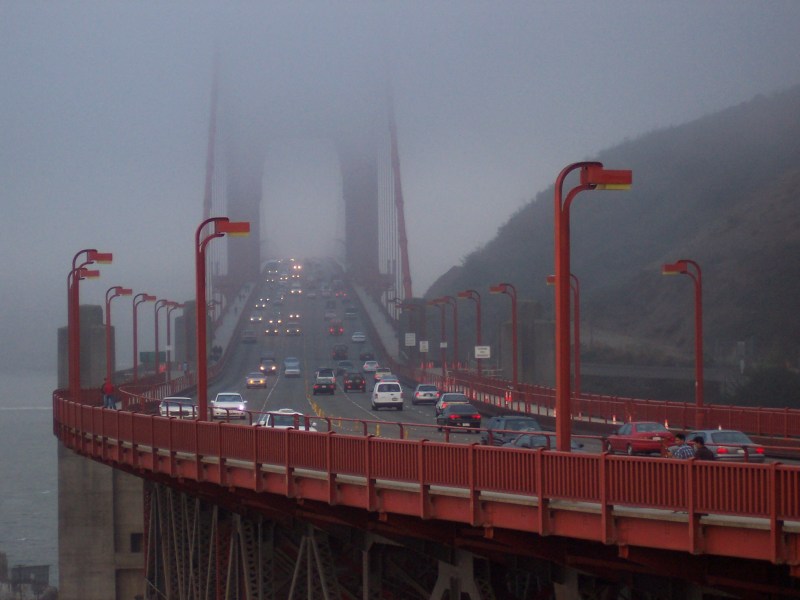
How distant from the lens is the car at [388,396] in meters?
58.6

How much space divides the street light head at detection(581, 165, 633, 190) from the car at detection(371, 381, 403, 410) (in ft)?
135

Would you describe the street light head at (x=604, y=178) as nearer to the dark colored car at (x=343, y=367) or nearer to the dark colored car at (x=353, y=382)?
the dark colored car at (x=353, y=382)

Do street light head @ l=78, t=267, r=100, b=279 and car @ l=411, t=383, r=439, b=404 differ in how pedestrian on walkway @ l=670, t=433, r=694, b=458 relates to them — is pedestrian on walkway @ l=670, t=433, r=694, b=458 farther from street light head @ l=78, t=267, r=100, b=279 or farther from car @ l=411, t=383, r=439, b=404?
car @ l=411, t=383, r=439, b=404

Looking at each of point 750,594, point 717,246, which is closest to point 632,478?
point 750,594

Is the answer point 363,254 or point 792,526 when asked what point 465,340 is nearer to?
point 363,254

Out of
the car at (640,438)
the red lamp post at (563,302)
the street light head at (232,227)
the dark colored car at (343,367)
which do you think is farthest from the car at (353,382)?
the red lamp post at (563,302)


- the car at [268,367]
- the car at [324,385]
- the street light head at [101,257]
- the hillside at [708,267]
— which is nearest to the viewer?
the street light head at [101,257]

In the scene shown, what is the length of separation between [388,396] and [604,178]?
41.5m

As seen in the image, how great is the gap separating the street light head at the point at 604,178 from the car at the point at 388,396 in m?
41.1

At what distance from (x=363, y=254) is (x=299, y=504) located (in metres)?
176

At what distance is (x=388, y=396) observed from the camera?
192 ft

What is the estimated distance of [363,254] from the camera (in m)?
197

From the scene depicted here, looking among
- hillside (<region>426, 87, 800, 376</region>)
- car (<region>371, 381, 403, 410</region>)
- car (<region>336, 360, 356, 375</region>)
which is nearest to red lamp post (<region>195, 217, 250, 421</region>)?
car (<region>371, 381, 403, 410</region>)

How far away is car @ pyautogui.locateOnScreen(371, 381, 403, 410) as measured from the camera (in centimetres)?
5859
